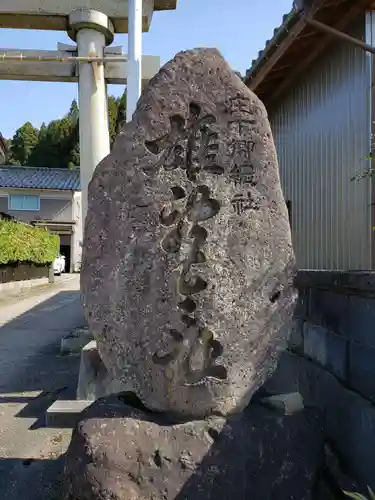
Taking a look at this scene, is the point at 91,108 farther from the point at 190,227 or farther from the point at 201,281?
the point at 201,281

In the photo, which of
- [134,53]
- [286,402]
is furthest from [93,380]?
[134,53]

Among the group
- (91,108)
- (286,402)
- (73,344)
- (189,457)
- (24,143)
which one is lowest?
(73,344)

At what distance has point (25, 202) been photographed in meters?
30.6

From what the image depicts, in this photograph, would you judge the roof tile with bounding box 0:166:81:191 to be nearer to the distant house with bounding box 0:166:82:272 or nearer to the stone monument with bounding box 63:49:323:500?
the distant house with bounding box 0:166:82:272

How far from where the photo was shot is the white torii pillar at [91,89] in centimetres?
738

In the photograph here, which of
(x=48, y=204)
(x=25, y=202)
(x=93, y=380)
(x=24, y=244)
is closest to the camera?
(x=93, y=380)

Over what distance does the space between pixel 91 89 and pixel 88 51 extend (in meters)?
0.54

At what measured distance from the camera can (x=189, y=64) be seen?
2834 millimetres

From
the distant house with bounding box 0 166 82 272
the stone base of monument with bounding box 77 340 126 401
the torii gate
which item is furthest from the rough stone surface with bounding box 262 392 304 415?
the distant house with bounding box 0 166 82 272

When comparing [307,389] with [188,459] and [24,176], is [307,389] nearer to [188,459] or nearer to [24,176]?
[188,459]

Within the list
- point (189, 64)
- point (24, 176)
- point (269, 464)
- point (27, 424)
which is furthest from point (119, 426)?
point (24, 176)

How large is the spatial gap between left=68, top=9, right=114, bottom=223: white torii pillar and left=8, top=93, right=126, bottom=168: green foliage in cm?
3137

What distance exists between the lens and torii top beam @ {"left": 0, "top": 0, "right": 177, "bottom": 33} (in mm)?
7348

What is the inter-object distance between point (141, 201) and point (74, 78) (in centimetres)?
599
